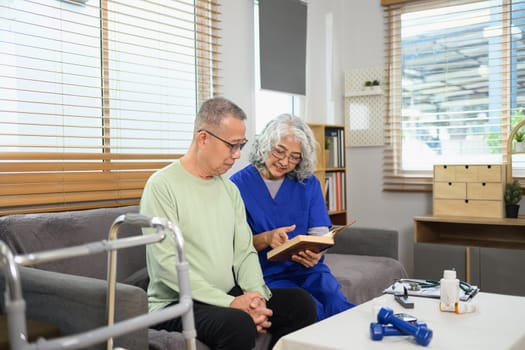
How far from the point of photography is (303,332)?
1762mm

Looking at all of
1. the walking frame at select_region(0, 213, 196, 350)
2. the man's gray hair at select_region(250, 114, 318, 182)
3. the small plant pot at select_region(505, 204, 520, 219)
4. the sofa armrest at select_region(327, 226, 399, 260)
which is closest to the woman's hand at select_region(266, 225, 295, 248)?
the man's gray hair at select_region(250, 114, 318, 182)

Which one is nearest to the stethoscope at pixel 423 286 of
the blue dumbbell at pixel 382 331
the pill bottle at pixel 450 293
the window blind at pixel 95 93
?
the pill bottle at pixel 450 293

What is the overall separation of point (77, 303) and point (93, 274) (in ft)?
1.76

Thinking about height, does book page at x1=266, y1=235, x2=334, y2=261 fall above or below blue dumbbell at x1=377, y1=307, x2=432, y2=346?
above

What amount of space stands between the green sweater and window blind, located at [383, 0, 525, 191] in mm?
2451

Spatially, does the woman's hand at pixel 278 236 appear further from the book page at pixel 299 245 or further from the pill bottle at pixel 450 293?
the pill bottle at pixel 450 293

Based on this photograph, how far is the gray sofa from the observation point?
5.49 feet

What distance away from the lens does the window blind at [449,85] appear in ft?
13.1

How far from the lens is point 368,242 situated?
3473mm

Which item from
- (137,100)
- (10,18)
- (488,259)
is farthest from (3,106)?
(488,259)

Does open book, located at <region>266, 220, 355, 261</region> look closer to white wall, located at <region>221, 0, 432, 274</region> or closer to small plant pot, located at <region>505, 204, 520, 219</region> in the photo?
small plant pot, located at <region>505, 204, 520, 219</region>

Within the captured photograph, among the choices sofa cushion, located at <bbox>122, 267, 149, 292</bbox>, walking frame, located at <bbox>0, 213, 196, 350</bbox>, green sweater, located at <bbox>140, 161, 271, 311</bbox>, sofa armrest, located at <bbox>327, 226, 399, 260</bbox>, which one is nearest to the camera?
walking frame, located at <bbox>0, 213, 196, 350</bbox>

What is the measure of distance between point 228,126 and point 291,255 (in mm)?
617

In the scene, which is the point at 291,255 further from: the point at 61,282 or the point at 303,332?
the point at 61,282
